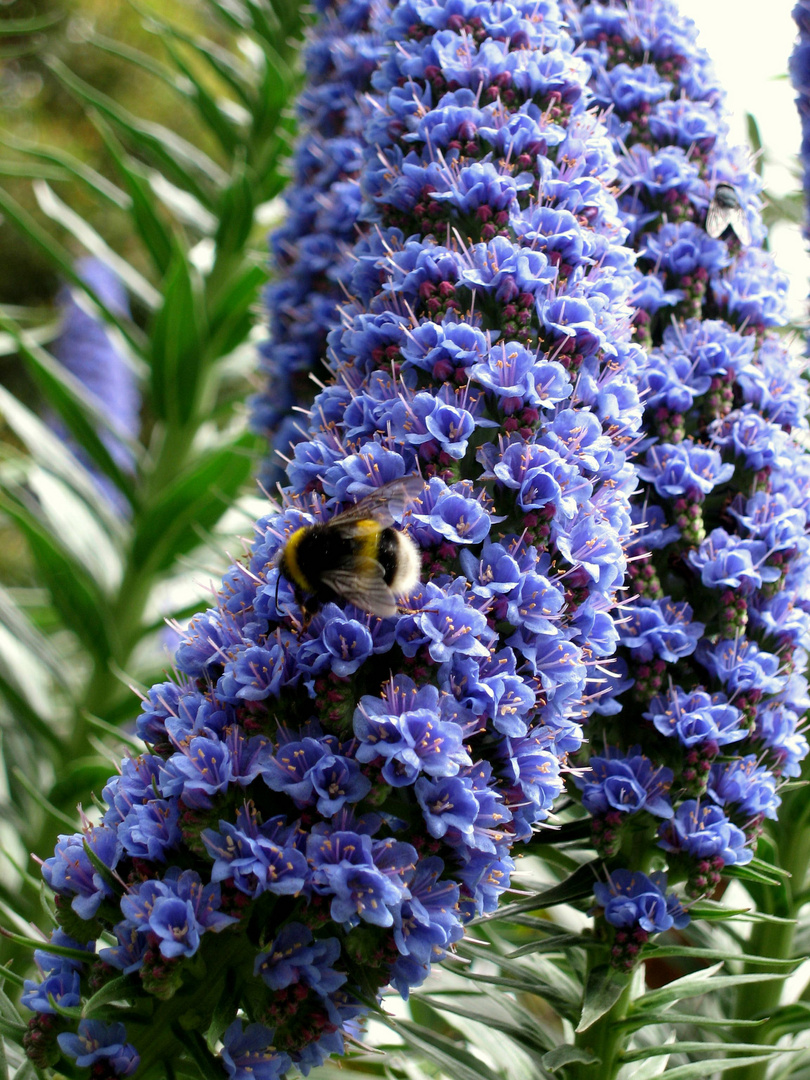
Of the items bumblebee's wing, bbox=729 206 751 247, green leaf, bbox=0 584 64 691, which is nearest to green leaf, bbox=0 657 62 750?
green leaf, bbox=0 584 64 691

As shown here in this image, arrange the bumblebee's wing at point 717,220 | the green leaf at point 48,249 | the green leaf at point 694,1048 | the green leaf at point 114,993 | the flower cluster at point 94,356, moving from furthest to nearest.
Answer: the flower cluster at point 94,356
the green leaf at point 48,249
the bumblebee's wing at point 717,220
the green leaf at point 694,1048
the green leaf at point 114,993

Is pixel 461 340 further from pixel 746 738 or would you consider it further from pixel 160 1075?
pixel 160 1075

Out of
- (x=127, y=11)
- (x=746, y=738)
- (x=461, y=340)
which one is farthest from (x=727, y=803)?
(x=127, y=11)

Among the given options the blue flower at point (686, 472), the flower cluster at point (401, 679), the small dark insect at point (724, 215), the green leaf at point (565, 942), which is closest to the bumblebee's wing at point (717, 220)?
the small dark insect at point (724, 215)

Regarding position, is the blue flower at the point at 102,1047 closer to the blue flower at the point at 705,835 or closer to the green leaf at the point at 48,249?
the blue flower at the point at 705,835

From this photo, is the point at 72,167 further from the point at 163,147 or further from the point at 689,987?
the point at 689,987

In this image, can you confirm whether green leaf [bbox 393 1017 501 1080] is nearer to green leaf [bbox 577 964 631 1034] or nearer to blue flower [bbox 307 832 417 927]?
green leaf [bbox 577 964 631 1034]

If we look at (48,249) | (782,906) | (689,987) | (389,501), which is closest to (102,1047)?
(389,501)

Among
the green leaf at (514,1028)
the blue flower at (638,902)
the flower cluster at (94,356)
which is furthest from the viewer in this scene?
the flower cluster at (94,356)
